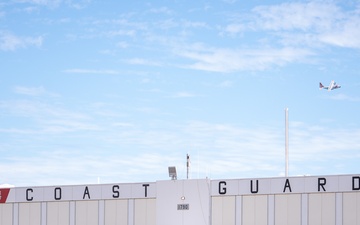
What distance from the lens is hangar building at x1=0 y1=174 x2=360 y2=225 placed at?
48562 millimetres

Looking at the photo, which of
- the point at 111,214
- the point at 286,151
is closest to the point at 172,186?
the point at 111,214

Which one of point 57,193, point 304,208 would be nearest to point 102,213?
point 57,193

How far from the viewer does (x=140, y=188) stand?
53312 mm

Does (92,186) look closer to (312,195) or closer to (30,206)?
(30,206)

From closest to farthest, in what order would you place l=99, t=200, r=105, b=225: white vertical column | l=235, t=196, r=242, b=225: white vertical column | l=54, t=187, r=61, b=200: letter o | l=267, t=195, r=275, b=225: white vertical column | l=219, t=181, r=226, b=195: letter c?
l=267, t=195, r=275, b=225: white vertical column
l=235, t=196, r=242, b=225: white vertical column
l=219, t=181, r=226, b=195: letter c
l=99, t=200, r=105, b=225: white vertical column
l=54, t=187, r=61, b=200: letter o

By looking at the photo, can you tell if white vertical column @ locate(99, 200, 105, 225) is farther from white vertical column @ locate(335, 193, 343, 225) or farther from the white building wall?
white vertical column @ locate(335, 193, 343, 225)

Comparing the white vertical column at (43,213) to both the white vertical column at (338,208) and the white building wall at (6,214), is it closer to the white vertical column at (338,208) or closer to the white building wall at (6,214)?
the white building wall at (6,214)

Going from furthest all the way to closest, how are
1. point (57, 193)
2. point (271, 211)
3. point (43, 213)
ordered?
point (43, 213) < point (57, 193) < point (271, 211)

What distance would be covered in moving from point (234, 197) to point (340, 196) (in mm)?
6620

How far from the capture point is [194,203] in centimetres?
5134

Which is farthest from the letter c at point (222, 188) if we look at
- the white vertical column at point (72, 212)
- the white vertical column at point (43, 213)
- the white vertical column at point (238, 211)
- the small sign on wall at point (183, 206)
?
the white vertical column at point (43, 213)

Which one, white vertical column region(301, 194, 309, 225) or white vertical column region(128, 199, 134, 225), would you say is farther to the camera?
white vertical column region(128, 199, 134, 225)

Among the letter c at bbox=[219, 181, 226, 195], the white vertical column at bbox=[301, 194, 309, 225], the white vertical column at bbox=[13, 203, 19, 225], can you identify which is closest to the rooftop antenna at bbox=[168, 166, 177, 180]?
the letter c at bbox=[219, 181, 226, 195]

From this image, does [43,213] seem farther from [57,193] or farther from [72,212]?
[72,212]
